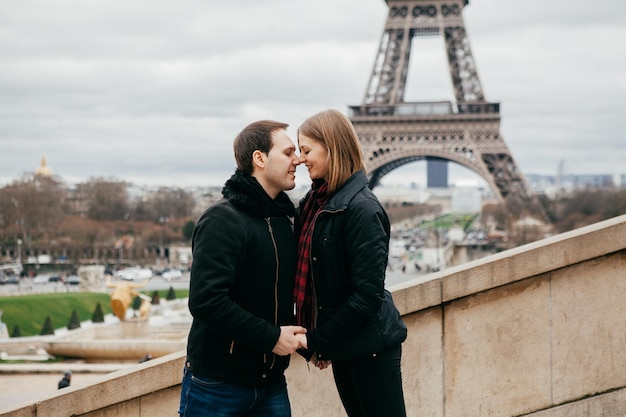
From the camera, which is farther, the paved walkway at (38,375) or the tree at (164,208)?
the tree at (164,208)

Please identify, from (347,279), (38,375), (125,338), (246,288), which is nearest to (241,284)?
(246,288)

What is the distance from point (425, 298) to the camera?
5746 millimetres

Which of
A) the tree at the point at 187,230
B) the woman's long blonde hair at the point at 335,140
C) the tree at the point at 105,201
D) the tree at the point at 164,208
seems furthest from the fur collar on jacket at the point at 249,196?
the tree at the point at 164,208

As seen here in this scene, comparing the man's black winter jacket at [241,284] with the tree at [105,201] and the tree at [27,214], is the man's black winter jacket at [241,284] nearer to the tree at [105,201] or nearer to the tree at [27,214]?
the tree at [27,214]

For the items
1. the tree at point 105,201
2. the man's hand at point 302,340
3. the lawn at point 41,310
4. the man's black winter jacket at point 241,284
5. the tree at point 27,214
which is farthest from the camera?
the tree at point 105,201

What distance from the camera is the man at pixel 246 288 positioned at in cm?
398

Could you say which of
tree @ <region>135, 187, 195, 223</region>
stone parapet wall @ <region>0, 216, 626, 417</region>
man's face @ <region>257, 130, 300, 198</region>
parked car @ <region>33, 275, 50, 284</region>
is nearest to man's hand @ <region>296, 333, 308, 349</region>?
man's face @ <region>257, 130, 300, 198</region>

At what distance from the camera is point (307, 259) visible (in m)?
4.13

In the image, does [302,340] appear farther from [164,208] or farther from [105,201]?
[164,208]

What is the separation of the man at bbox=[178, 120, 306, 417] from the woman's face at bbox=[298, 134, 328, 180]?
1.8 inches

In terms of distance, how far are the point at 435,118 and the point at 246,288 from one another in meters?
57.9

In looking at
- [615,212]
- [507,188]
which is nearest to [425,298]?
[507,188]

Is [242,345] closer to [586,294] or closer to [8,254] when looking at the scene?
[586,294]

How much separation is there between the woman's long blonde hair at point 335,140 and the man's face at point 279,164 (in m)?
0.10
